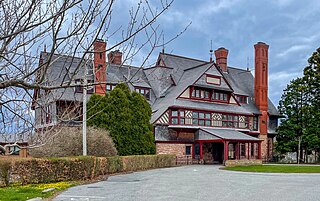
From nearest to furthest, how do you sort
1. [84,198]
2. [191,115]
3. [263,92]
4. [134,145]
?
[84,198], [134,145], [191,115], [263,92]

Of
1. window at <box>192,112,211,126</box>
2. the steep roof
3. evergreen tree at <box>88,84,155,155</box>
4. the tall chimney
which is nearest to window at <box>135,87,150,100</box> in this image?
the steep roof

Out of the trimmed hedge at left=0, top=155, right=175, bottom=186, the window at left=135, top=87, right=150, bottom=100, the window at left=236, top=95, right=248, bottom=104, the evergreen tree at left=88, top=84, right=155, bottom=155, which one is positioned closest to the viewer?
the trimmed hedge at left=0, top=155, right=175, bottom=186

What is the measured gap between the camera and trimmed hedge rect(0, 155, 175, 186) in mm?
15406

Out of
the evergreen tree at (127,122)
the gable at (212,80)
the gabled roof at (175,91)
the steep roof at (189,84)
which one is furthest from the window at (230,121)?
the evergreen tree at (127,122)

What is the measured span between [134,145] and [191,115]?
299 inches

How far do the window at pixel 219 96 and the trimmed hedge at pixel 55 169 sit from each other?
15715mm

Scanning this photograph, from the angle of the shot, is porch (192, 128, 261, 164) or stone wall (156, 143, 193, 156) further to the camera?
stone wall (156, 143, 193, 156)

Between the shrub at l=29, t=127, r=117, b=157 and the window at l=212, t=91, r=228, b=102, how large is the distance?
15.0 metres

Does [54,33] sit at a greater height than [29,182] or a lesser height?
greater

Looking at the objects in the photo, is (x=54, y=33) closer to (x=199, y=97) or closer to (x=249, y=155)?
(x=199, y=97)

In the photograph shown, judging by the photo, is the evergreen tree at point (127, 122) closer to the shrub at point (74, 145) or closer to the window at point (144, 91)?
the shrub at point (74, 145)

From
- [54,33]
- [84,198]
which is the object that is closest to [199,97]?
[84,198]

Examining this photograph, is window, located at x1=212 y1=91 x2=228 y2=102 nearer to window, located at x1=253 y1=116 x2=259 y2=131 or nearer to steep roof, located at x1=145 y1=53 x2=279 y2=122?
steep roof, located at x1=145 y1=53 x2=279 y2=122

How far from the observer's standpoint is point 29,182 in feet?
52.4
